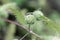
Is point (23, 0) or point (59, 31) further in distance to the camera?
point (23, 0)

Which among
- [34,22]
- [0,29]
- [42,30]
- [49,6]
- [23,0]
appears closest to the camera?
[34,22]

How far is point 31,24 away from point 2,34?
26.2 inches

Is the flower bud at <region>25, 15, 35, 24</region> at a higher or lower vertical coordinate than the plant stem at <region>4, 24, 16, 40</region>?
lower

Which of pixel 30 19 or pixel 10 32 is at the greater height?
pixel 10 32

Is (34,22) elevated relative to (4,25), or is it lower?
lower

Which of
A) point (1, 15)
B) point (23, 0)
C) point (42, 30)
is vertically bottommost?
point (42, 30)

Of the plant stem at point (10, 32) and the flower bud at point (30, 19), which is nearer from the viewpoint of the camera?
the flower bud at point (30, 19)

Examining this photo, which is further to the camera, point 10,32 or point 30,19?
point 10,32

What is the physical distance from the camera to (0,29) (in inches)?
61.3

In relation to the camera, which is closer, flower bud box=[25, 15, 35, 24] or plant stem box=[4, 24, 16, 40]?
flower bud box=[25, 15, 35, 24]

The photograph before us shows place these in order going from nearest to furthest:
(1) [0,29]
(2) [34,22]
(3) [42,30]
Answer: (2) [34,22]
(3) [42,30]
(1) [0,29]

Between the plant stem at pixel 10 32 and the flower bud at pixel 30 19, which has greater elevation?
the plant stem at pixel 10 32

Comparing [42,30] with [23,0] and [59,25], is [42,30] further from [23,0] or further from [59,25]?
[23,0]

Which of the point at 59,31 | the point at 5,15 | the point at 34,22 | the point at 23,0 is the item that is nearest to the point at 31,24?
the point at 34,22
